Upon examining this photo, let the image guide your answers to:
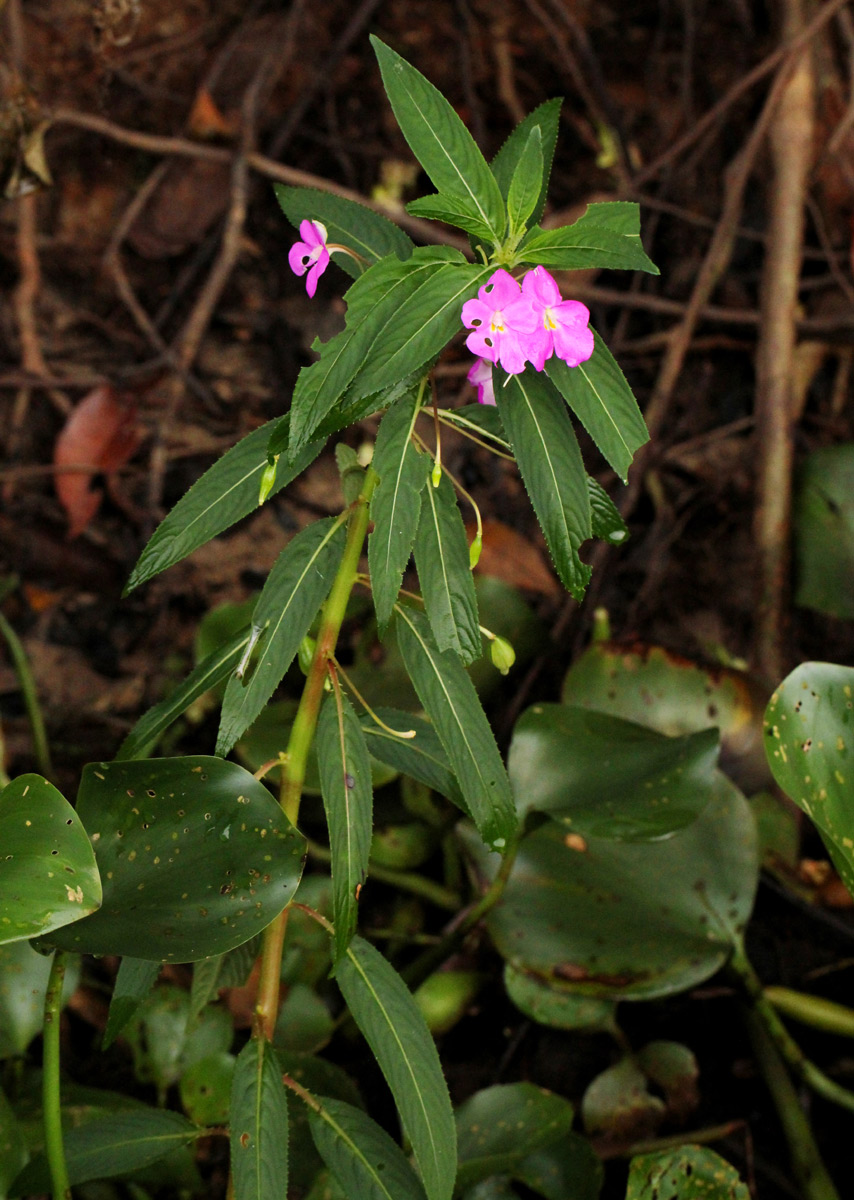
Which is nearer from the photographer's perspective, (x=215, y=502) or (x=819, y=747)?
(x=215, y=502)

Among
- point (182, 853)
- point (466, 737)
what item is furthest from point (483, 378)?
point (182, 853)

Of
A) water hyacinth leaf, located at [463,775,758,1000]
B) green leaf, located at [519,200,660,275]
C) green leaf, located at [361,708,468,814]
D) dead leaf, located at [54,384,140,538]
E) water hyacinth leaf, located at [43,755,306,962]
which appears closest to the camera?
green leaf, located at [519,200,660,275]

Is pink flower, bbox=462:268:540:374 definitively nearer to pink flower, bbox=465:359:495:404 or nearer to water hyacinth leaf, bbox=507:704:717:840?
pink flower, bbox=465:359:495:404

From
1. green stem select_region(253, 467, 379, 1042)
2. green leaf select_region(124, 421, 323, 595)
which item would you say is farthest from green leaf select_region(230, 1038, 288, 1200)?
green leaf select_region(124, 421, 323, 595)

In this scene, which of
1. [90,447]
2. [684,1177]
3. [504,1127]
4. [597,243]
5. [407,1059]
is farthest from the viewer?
[90,447]

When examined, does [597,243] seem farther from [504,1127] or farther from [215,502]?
[504,1127]

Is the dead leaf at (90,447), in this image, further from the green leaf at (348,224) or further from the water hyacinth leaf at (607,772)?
the green leaf at (348,224)
